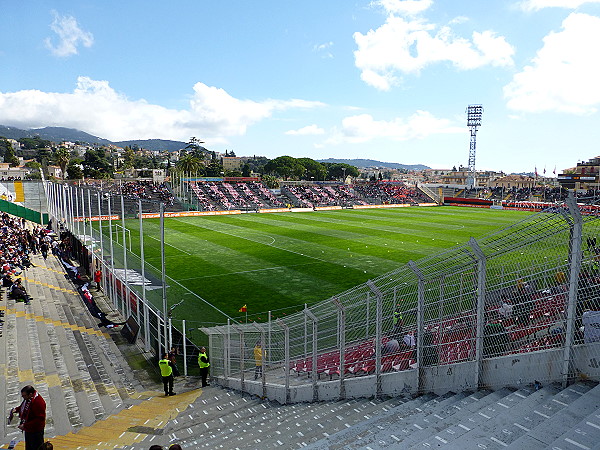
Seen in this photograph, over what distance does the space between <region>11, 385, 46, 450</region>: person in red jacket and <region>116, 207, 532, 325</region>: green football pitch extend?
886cm

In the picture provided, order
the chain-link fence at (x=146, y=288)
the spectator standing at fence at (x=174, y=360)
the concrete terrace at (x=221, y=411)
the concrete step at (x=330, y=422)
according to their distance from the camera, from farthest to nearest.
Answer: the chain-link fence at (x=146, y=288)
the spectator standing at fence at (x=174, y=360)
the concrete step at (x=330, y=422)
the concrete terrace at (x=221, y=411)

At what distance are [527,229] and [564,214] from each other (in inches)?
27.6

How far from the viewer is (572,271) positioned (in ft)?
15.2

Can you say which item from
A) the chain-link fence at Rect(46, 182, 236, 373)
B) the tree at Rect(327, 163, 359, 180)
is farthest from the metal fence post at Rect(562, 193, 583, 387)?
the tree at Rect(327, 163, 359, 180)

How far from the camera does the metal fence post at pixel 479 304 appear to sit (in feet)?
17.2

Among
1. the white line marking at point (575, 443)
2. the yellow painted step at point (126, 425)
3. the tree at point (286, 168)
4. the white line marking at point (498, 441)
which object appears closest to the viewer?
the white line marking at point (575, 443)

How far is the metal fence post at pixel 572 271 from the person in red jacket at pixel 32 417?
6.80m

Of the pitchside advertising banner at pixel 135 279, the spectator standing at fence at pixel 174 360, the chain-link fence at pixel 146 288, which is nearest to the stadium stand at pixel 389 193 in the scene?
the chain-link fence at pixel 146 288

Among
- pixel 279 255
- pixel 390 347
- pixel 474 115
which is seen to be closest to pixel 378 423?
pixel 390 347

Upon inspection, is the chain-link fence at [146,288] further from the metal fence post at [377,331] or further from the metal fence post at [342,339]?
the metal fence post at [377,331]

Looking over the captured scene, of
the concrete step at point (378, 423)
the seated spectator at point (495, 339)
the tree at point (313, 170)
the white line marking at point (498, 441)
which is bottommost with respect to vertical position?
the concrete step at point (378, 423)

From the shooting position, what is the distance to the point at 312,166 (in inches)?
6403

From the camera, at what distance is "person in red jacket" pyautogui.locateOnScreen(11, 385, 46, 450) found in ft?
20.1

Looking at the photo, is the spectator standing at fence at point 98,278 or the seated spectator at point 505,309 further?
the spectator standing at fence at point 98,278
